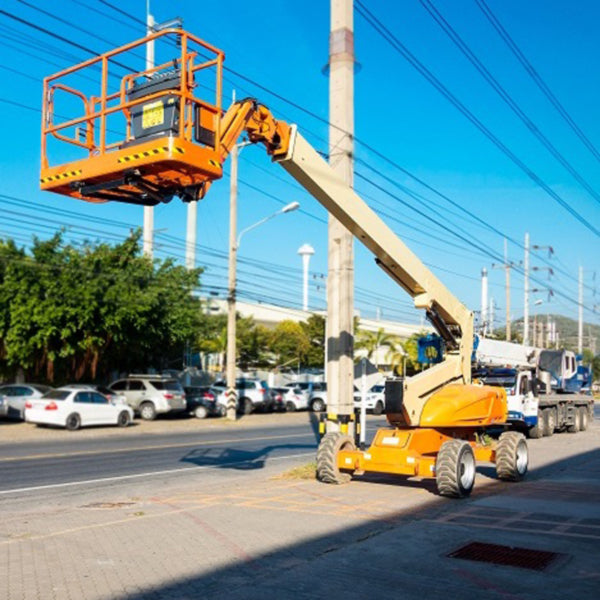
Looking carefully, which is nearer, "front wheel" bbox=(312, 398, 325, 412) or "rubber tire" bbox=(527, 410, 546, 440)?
"rubber tire" bbox=(527, 410, 546, 440)

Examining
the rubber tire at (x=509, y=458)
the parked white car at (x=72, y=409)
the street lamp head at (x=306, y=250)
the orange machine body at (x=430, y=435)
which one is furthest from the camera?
the street lamp head at (x=306, y=250)

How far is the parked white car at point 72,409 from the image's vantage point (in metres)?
25.9

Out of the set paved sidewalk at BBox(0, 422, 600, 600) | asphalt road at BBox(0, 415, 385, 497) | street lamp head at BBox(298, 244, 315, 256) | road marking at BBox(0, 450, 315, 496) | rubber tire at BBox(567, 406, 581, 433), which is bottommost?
road marking at BBox(0, 450, 315, 496)

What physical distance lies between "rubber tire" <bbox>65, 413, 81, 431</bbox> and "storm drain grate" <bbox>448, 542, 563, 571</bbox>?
20318 millimetres

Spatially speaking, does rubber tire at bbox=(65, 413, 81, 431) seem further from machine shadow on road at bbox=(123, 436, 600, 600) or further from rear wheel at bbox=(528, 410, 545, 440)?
machine shadow on road at bbox=(123, 436, 600, 600)

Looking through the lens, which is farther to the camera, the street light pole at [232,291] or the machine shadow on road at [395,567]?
the street light pole at [232,291]

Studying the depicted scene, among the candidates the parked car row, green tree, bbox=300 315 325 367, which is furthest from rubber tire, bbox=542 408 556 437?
green tree, bbox=300 315 325 367

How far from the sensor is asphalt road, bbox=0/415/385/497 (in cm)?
1514

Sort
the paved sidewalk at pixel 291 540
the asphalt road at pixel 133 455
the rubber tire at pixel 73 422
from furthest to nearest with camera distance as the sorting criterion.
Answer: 1. the rubber tire at pixel 73 422
2. the asphalt road at pixel 133 455
3. the paved sidewalk at pixel 291 540

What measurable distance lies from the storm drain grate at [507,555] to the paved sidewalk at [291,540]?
0.45 feet

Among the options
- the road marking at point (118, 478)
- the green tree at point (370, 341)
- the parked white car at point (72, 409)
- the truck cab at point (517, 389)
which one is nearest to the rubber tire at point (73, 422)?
the parked white car at point (72, 409)

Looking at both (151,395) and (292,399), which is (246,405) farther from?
(151,395)

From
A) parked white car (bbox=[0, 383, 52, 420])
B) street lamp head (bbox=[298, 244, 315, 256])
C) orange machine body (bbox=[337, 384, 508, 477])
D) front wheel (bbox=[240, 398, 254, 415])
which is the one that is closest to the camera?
orange machine body (bbox=[337, 384, 508, 477])

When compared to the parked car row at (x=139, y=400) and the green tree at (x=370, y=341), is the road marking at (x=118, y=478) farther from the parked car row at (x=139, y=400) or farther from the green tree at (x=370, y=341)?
the green tree at (x=370, y=341)
